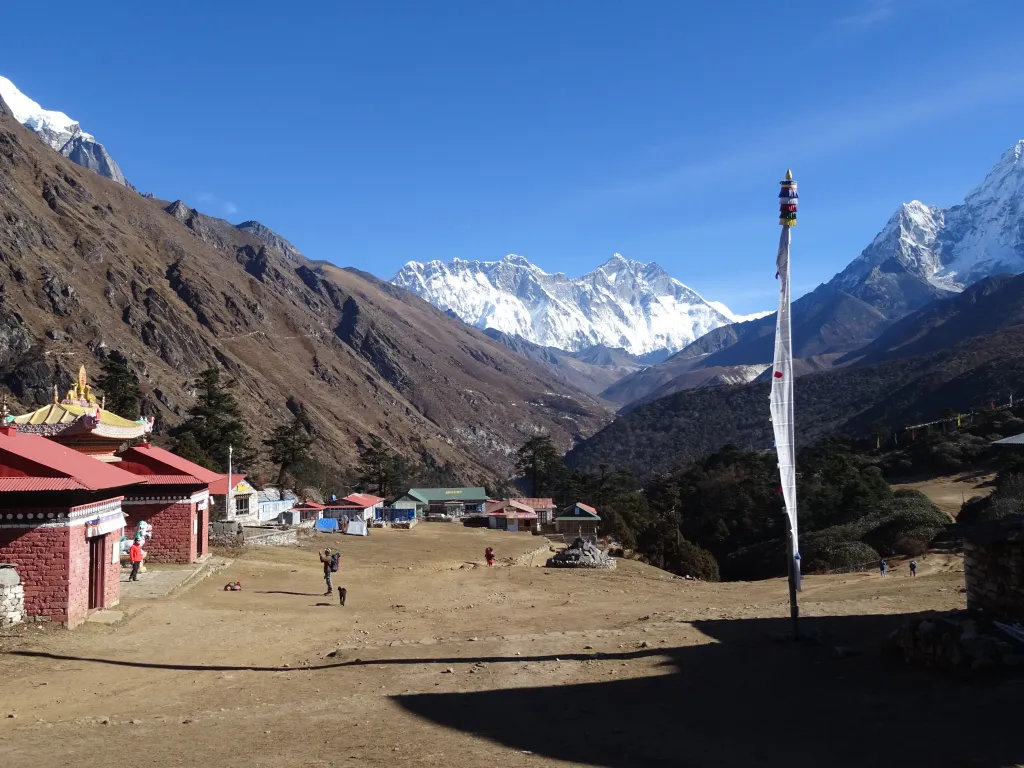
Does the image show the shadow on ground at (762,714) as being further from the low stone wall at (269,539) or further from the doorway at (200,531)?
the low stone wall at (269,539)

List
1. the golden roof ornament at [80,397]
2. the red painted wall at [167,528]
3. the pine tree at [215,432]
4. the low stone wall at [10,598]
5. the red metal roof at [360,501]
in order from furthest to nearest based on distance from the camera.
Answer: the red metal roof at [360,501]
the pine tree at [215,432]
the golden roof ornament at [80,397]
the red painted wall at [167,528]
the low stone wall at [10,598]

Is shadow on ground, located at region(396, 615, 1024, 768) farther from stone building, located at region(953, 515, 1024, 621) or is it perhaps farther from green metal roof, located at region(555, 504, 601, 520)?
green metal roof, located at region(555, 504, 601, 520)

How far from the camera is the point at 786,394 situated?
14.7 meters

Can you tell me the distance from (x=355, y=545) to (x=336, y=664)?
31.6 meters

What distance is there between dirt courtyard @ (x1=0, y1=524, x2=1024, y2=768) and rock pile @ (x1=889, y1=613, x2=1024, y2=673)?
1.09ft

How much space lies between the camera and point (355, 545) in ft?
150

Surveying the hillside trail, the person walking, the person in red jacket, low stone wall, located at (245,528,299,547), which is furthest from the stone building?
the hillside trail

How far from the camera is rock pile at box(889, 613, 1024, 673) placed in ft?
35.7

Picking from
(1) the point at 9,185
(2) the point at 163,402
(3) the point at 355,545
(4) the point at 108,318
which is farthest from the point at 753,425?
(1) the point at 9,185

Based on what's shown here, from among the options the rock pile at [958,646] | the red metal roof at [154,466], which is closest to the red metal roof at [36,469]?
the red metal roof at [154,466]

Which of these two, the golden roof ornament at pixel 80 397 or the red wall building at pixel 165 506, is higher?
the golden roof ornament at pixel 80 397

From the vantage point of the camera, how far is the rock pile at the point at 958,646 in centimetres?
1087

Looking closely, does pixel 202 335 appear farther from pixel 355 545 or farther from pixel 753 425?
pixel 355 545

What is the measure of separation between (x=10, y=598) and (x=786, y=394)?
1479 cm
